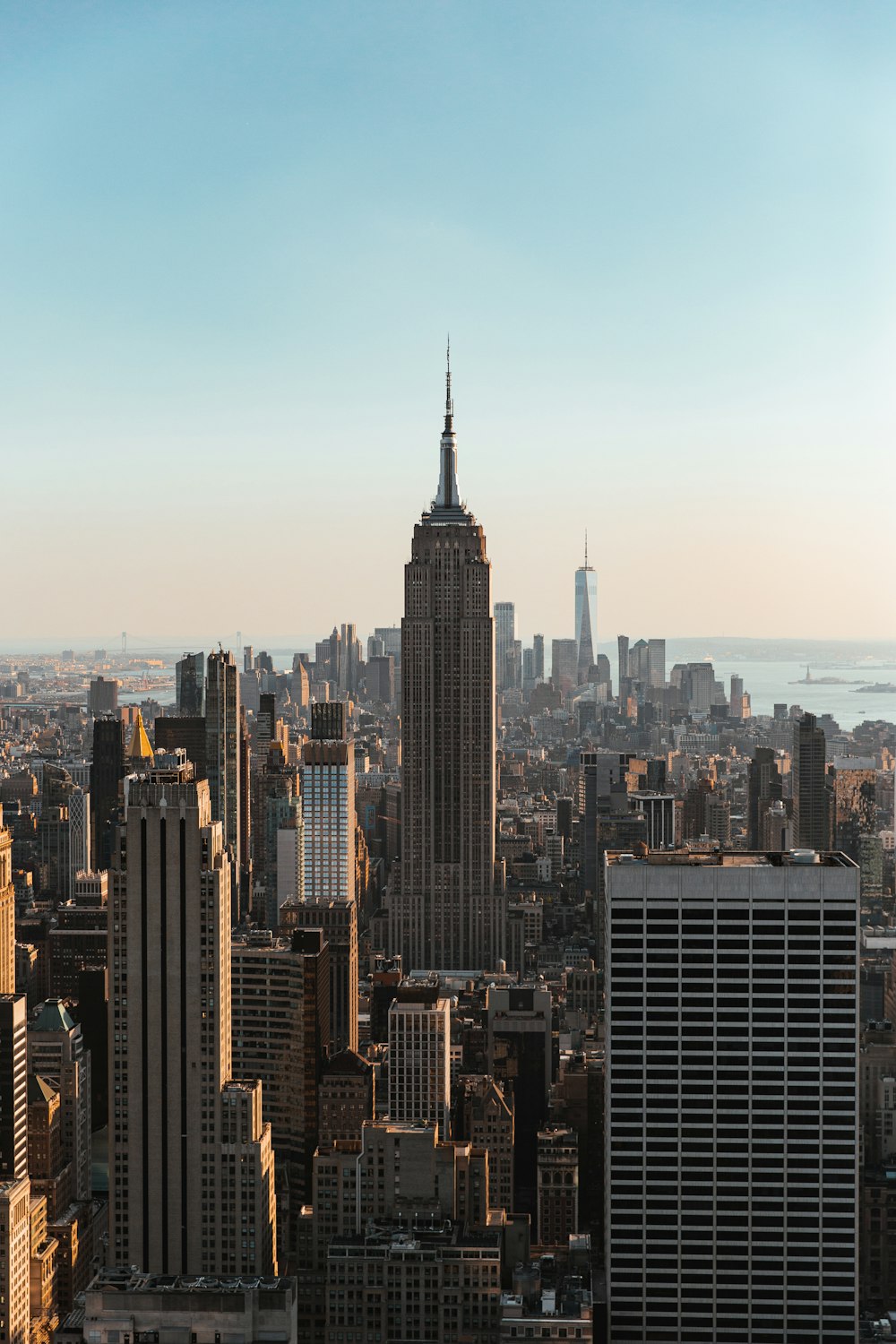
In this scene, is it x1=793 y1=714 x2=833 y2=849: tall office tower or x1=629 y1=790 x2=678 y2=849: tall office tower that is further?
x1=629 y1=790 x2=678 y2=849: tall office tower

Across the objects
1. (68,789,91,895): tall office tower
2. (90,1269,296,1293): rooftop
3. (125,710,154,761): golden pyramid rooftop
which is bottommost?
(90,1269,296,1293): rooftop

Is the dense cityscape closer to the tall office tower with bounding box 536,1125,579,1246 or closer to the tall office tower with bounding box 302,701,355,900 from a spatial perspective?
the tall office tower with bounding box 536,1125,579,1246

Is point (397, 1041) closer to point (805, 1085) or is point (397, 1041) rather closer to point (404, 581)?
point (805, 1085)

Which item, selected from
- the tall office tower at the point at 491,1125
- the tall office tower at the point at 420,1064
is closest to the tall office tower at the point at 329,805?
the tall office tower at the point at 420,1064

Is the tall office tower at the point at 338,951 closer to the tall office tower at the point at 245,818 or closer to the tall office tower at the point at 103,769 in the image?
the tall office tower at the point at 245,818

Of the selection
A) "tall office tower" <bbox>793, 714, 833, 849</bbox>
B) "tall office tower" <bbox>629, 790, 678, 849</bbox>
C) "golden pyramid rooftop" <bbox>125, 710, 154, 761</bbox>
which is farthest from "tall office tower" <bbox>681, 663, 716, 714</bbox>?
"golden pyramid rooftop" <bbox>125, 710, 154, 761</bbox>

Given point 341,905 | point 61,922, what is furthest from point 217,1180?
point 341,905
